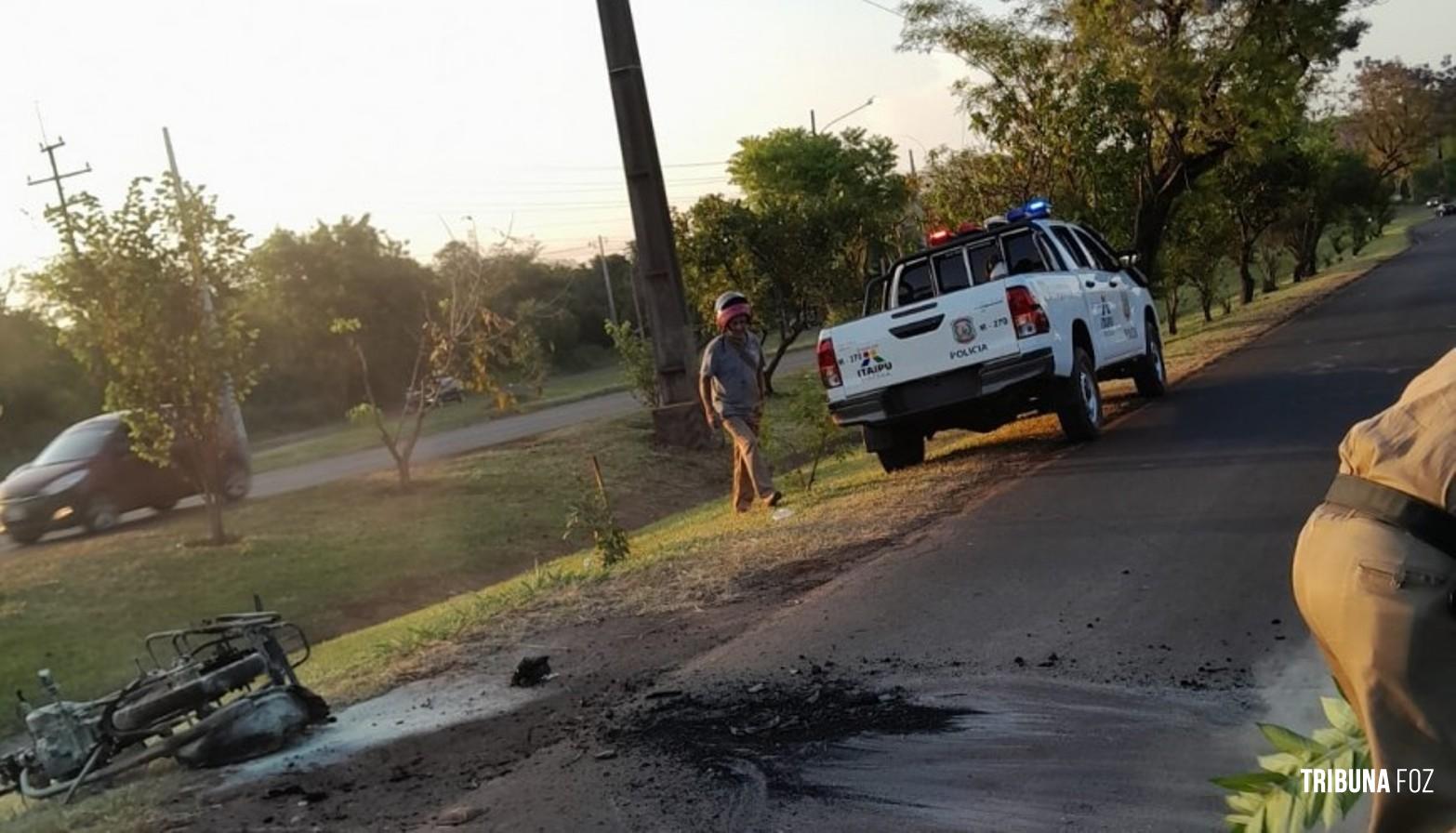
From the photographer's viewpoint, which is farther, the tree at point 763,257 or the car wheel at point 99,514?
the tree at point 763,257

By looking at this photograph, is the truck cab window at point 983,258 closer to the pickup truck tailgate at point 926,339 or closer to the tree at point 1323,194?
the pickup truck tailgate at point 926,339

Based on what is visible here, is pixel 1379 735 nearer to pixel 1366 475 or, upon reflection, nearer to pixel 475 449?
pixel 1366 475

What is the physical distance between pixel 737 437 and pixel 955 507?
247 cm

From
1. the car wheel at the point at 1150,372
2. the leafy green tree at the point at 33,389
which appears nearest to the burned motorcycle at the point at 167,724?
the car wheel at the point at 1150,372

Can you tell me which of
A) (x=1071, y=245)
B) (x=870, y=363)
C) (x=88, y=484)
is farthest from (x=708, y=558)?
(x=88, y=484)

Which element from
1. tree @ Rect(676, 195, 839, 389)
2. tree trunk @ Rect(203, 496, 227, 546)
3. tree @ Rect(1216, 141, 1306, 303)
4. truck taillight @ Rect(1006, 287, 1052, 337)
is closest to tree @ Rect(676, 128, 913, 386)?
tree @ Rect(676, 195, 839, 389)

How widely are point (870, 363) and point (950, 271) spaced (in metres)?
1.80

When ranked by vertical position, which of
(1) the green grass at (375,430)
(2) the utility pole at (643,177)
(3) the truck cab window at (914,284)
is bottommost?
(1) the green grass at (375,430)

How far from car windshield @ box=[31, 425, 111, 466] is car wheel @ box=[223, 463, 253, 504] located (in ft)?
6.18

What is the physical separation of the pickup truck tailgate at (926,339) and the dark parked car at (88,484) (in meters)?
11.2

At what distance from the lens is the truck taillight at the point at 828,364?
11.1m

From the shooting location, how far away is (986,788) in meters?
4.17

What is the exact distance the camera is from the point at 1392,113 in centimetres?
6838

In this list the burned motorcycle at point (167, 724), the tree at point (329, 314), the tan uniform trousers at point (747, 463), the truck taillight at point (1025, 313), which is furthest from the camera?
the tree at point (329, 314)
